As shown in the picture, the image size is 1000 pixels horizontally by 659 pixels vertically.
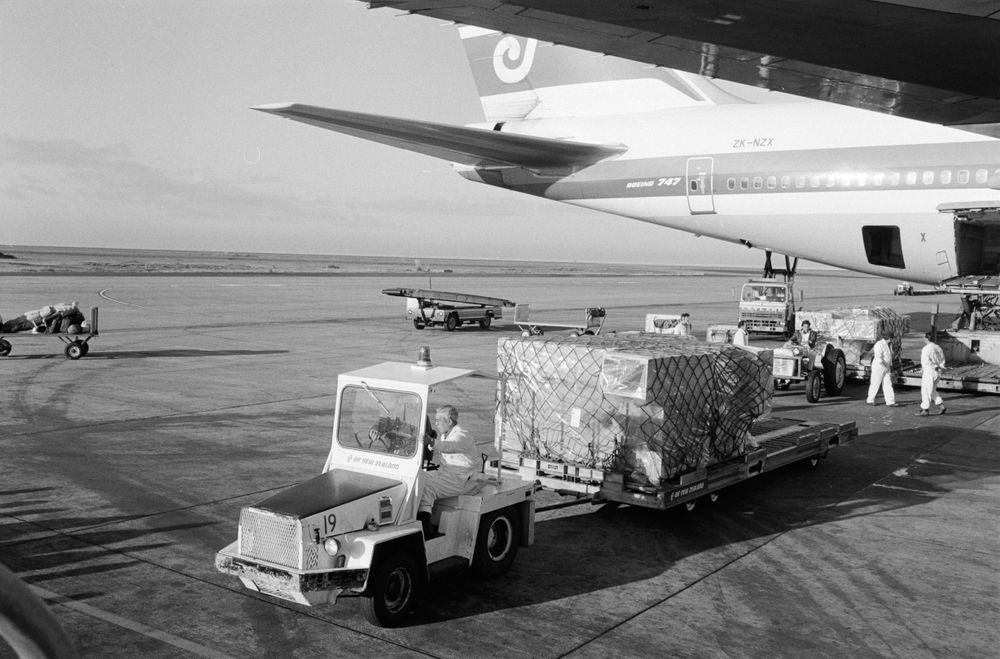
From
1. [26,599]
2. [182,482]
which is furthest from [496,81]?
[26,599]

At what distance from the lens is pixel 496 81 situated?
33.0 metres

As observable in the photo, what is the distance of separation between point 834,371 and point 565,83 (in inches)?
570

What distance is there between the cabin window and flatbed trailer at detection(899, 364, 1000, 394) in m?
2.96

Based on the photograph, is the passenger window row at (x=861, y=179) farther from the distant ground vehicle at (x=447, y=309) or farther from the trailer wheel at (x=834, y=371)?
the distant ground vehicle at (x=447, y=309)

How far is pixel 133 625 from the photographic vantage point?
7777 millimetres

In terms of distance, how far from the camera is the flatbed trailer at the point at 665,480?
420 inches

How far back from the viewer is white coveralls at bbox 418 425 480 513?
866cm

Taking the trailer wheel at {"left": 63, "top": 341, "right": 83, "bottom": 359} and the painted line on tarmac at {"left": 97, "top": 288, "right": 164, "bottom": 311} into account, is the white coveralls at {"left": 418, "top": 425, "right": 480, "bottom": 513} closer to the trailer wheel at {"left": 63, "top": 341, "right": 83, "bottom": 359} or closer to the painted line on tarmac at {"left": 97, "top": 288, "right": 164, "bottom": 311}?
the trailer wheel at {"left": 63, "top": 341, "right": 83, "bottom": 359}

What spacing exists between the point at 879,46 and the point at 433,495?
632cm

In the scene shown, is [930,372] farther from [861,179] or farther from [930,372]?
[861,179]

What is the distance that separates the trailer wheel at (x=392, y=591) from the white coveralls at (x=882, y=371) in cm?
1485

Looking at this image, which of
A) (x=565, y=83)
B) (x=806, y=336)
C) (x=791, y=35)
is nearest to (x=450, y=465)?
(x=791, y=35)

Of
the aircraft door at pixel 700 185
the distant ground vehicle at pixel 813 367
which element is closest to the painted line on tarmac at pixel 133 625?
the distant ground vehicle at pixel 813 367

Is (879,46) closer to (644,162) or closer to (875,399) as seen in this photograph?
(875,399)
